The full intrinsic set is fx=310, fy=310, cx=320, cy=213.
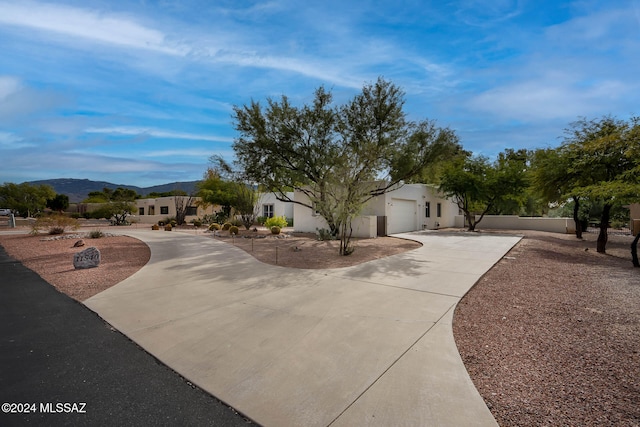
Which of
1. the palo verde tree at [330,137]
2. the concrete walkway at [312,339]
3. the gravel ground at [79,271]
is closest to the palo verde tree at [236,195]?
the palo verde tree at [330,137]

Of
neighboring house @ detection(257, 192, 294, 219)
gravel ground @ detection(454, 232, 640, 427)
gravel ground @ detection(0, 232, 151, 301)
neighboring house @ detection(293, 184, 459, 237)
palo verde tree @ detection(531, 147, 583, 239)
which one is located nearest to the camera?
gravel ground @ detection(454, 232, 640, 427)

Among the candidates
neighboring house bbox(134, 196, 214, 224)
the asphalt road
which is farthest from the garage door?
neighboring house bbox(134, 196, 214, 224)

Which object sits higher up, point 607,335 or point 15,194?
point 15,194

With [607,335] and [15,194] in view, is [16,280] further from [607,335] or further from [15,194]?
[15,194]

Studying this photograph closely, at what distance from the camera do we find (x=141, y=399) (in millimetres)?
2803

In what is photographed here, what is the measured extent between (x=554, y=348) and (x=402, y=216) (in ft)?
56.1

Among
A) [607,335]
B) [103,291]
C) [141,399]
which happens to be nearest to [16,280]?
[103,291]

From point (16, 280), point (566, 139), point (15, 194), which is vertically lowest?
point (16, 280)

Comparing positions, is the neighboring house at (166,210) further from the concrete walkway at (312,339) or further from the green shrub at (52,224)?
the concrete walkway at (312,339)

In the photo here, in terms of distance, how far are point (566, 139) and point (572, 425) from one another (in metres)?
16.4

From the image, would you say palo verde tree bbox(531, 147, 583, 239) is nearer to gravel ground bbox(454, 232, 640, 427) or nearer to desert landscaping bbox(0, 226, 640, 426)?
desert landscaping bbox(0, 226, 640, 426)

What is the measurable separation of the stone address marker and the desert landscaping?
0.25 m

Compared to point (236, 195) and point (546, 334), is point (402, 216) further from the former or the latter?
point (546, 334)

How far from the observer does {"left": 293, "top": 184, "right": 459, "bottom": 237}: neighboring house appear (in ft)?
59.1
